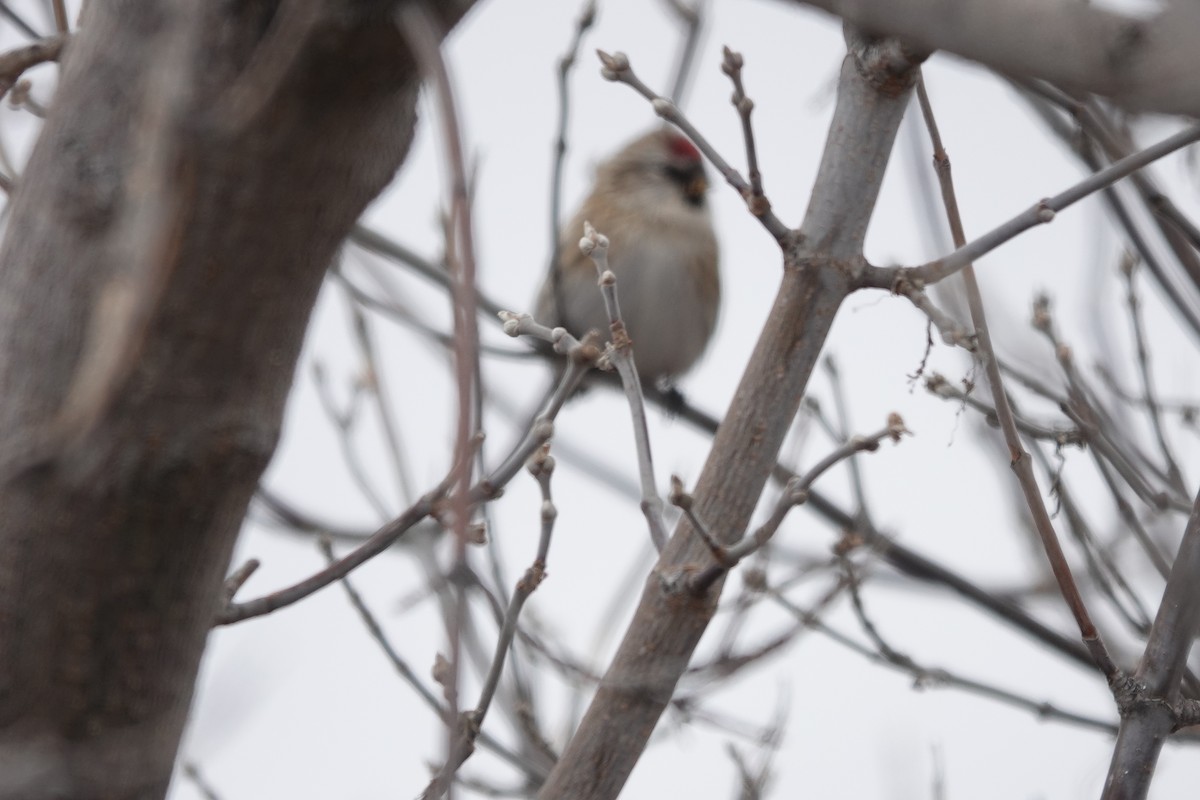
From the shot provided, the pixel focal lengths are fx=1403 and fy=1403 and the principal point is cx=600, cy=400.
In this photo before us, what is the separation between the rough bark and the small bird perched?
3.49 m

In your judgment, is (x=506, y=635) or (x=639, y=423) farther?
(x=639, y=423)

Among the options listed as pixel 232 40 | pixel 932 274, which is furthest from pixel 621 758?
pixel 232 40


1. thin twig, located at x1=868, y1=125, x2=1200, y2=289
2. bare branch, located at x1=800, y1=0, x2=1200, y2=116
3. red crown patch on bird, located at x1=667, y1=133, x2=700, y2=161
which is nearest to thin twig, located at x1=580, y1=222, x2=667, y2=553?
thin twig, located at x1=868, y1=125, x2=1200, y2=289

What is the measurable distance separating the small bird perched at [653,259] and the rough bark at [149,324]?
11.5 ft

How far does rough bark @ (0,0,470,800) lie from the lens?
80 centimetres

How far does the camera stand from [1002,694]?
2234 millimetres

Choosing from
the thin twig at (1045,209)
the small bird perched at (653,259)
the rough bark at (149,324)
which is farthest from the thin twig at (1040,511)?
the small bird perched at (653,259)

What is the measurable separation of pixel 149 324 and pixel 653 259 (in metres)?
3.82

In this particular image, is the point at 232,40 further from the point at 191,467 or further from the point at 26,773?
the point at 26,773

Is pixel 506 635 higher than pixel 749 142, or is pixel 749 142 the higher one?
pixel 749 142

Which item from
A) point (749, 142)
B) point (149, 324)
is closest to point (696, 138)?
point (749, 142)

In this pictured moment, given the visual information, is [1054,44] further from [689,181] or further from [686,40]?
[689,181]

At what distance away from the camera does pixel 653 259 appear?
4.61 m

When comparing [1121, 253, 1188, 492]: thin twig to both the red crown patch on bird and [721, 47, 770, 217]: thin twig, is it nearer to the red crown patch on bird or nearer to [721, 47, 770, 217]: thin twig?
[721, 47, 770, 217]: thin twig
